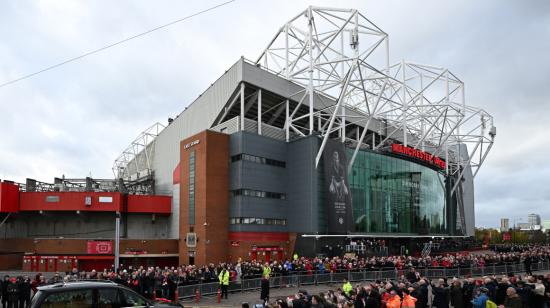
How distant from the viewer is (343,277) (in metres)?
29.7

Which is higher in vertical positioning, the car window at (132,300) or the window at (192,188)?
the window at (192,188)

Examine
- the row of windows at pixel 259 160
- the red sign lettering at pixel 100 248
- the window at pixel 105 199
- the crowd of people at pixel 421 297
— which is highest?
the row of windows at pixel 259 160

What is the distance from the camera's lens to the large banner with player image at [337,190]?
147ft

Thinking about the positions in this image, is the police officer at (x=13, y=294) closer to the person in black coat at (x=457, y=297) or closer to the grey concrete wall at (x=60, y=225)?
the person in black coat at (x=457, y=297)

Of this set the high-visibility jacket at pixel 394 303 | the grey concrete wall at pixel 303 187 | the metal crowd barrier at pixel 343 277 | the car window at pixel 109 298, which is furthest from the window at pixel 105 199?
the high-visibility jacket at pixel 394 303

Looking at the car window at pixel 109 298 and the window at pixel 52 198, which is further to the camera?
the window at pixel 52 198

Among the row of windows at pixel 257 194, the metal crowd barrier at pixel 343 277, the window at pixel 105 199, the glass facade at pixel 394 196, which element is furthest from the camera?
the glass facade at pixel 394 196

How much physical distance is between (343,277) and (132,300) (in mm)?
20239

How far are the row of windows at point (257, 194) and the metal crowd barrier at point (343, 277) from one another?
15343 millimetres

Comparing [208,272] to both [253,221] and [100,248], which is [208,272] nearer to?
[253,221]

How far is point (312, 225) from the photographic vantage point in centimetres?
4381

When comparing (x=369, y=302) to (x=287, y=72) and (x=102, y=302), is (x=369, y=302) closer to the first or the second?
(x=102, y=302)

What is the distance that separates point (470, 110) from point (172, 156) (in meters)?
44.3

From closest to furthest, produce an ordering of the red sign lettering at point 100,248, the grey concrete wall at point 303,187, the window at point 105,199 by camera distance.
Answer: the red sign lettering at point 100,248 < the grey concrete wall at point 303,187 < the window at point 105,199
